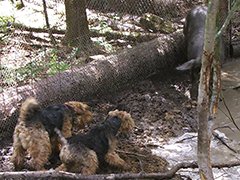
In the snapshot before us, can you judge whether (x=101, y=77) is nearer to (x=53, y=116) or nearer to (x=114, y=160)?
(x=53, y=116)

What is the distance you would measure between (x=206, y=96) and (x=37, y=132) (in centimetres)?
260

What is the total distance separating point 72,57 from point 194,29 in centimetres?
281

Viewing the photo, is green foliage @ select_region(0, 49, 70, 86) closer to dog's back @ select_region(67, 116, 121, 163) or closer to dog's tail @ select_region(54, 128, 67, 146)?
dog's tail @ select_region(54, 128, 67, 146)

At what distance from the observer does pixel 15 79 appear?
7.95 meters

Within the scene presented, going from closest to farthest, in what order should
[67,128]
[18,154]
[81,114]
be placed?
1. [18,154]
2. [67,128]
3. [81,114]

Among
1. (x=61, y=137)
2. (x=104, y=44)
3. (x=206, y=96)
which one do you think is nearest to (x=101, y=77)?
(x=104, y=44)

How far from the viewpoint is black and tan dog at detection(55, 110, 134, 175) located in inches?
196

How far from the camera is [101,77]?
26.4 ft

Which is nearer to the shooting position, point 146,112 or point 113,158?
point 113,158

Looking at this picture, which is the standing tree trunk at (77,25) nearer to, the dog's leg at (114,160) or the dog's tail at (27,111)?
the dog's tail at (27,111)

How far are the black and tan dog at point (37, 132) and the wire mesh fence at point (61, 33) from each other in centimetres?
118

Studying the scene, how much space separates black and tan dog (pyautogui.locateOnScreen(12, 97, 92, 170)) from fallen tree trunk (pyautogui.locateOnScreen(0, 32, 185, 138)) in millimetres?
1093

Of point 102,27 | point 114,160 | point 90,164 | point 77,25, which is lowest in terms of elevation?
point 114,160

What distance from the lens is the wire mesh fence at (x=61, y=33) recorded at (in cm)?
822
